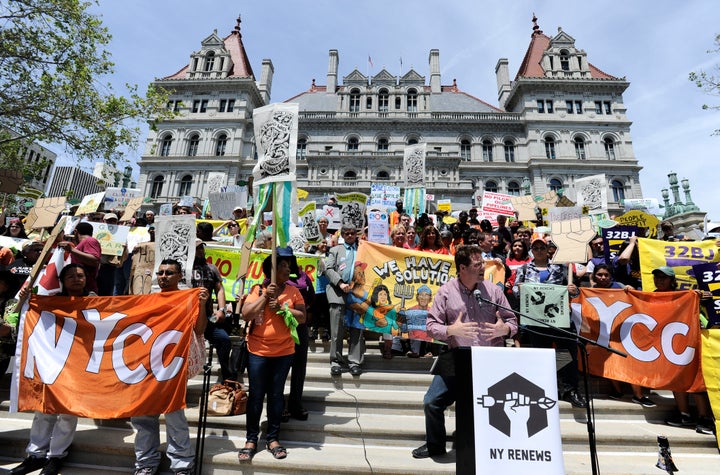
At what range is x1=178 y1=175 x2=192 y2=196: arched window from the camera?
37.8 metres

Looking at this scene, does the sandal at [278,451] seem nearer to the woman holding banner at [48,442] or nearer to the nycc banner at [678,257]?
the woman holding banner at [48,442]

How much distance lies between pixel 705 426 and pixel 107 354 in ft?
22.4

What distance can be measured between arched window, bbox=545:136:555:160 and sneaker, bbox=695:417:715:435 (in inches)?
1523

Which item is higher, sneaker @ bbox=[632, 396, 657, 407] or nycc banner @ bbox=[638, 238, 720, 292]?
nycc banner @ bbox=[638, 238, 720, 292]

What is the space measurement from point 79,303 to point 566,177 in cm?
4128

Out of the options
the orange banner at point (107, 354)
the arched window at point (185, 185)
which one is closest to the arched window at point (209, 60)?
the arched window at point (185, 185)

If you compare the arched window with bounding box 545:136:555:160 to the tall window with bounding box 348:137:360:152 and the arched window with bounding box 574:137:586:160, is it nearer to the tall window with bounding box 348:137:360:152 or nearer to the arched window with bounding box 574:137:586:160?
the arched window with bounding box 574:137:586:160

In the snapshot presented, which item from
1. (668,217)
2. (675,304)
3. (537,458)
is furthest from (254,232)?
(668,217)

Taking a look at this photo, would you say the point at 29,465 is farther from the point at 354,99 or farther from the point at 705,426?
the point at 354,99

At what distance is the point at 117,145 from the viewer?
13.0 meters

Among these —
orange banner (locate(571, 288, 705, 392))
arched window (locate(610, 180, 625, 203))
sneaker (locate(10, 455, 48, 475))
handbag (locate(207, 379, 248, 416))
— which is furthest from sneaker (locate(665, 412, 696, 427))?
arched window (locate(610, 180, 625, 203))

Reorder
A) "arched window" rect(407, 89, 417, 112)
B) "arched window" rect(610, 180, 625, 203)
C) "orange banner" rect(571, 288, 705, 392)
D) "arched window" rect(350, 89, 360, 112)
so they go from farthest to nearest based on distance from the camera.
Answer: "arched window" rect(350, 89, 360, 112)
"arched window" rect(407, 89, 417, 112)
"arched window" rect(610, 180, 625, 203)
"orange banner" rect(571, 288, 705, 392)

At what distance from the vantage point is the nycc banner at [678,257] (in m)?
6.00

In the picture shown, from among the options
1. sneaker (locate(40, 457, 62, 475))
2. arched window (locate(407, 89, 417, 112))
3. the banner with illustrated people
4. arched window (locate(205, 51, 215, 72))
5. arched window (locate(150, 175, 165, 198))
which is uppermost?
arched window (locate(205, 51, 215, 72))
